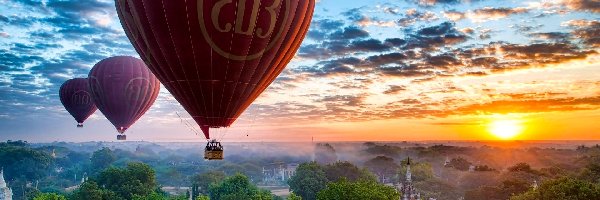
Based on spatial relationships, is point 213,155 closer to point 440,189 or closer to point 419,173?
point 440,189

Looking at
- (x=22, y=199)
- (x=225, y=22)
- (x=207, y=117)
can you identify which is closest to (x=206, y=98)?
(x=207, y=117)

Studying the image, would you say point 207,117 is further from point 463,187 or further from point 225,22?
point 463,187

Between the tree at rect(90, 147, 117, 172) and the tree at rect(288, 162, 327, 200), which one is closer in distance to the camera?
the tree at rect(288, 162, 327, 200)

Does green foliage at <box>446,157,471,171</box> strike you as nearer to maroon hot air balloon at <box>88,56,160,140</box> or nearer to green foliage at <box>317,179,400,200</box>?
green foliage at <box>317,179,400,200</box>

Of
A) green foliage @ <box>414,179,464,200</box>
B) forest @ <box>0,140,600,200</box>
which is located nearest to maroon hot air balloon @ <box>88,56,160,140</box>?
forest @ <box>0,140,600,200</box>

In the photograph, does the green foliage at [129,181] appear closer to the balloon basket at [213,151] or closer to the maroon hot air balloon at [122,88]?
the maroon hot air balloon at [122,88]
